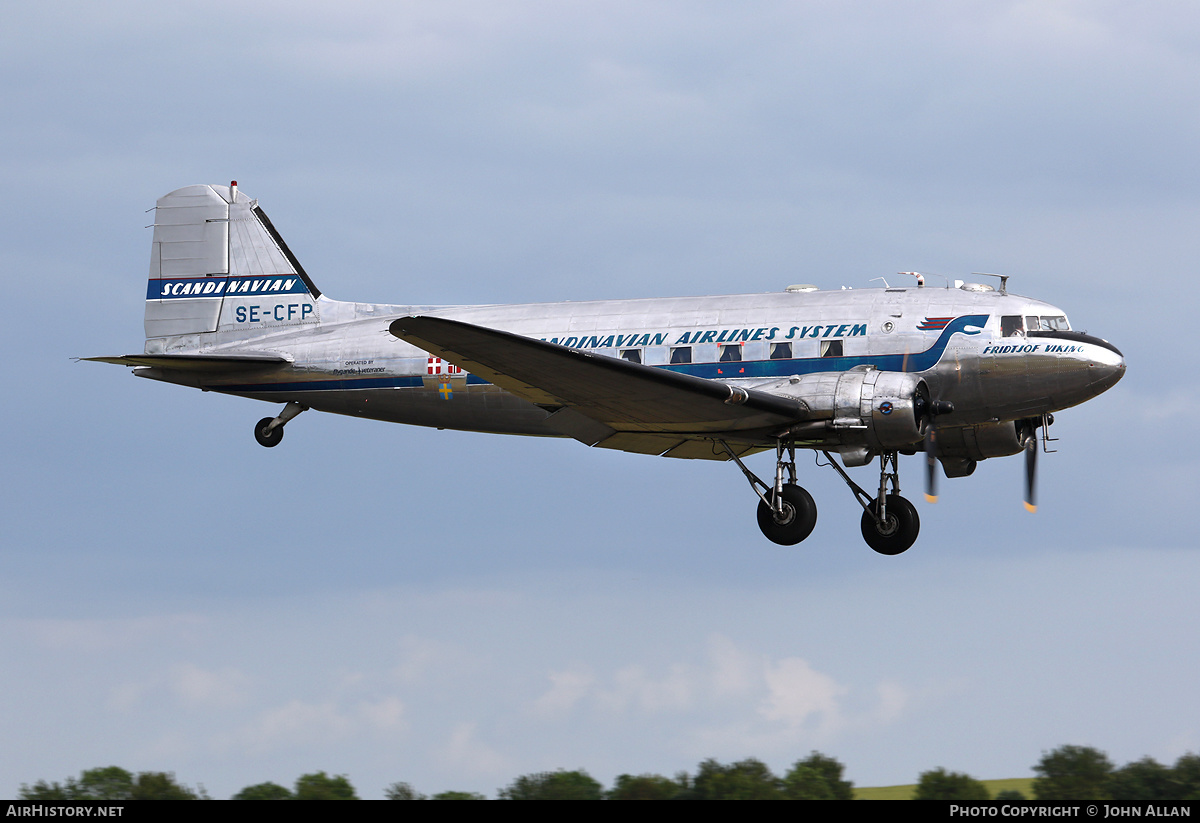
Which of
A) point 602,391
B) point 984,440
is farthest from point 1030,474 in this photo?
point 602,391

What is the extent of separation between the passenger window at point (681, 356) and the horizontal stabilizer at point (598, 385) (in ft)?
3.65

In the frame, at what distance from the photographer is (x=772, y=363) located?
21.2 meters

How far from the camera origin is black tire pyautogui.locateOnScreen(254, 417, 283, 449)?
79.7 ft

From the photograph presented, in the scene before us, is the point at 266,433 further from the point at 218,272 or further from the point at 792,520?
the point at 792,520

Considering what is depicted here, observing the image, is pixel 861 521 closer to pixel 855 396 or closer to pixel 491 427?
pixel 855 396

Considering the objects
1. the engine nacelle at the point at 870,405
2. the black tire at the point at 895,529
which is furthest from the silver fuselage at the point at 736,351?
the black tire at the point at 895,529

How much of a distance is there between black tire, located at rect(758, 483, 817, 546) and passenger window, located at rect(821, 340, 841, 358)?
211 centimetres

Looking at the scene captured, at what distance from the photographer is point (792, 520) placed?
67.0 feet

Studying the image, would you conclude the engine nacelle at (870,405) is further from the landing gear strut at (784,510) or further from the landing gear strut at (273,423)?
the landing gear strut at (273,423)

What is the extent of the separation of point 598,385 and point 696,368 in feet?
8.53

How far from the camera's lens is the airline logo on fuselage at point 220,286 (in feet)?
84.8

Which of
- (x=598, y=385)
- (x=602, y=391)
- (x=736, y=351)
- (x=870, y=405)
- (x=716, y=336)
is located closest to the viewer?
(x=870, y=405)
